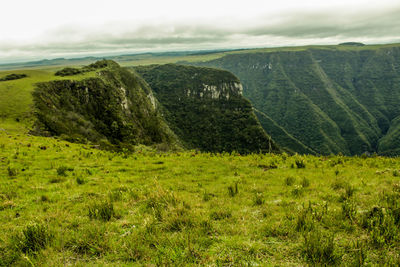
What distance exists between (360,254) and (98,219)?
6083mm

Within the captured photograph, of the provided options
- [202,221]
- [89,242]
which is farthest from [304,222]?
[89,242]

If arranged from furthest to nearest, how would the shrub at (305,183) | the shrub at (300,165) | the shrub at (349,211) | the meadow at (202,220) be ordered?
the shrub at (300,165) → the shrub at (305,183) → the shrub at (349,211) → the meadow at (202,220)

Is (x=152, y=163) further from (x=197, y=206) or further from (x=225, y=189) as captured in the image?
(x=197, y=206)

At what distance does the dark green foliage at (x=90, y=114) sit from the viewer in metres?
36.8

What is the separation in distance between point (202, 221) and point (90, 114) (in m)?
69.4

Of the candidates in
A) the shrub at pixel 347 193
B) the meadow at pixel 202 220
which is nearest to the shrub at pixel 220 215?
the meadow at pixel 202 220

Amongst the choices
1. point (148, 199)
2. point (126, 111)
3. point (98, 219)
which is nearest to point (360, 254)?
point (148, 199)

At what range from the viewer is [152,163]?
1392 centimetres

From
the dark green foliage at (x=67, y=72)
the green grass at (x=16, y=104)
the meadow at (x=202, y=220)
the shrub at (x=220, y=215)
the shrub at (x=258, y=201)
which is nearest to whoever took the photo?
the meadow at (x=202, y=220)

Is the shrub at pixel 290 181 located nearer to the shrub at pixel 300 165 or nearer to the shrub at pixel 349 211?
the shrub at pixel 349 211

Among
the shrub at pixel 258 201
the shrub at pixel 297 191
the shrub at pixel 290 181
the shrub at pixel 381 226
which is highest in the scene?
the shrub at pixel 381 226

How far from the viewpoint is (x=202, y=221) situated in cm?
515

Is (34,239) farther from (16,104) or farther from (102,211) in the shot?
(16,104)

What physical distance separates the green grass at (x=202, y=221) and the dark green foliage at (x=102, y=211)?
1.1 inches
